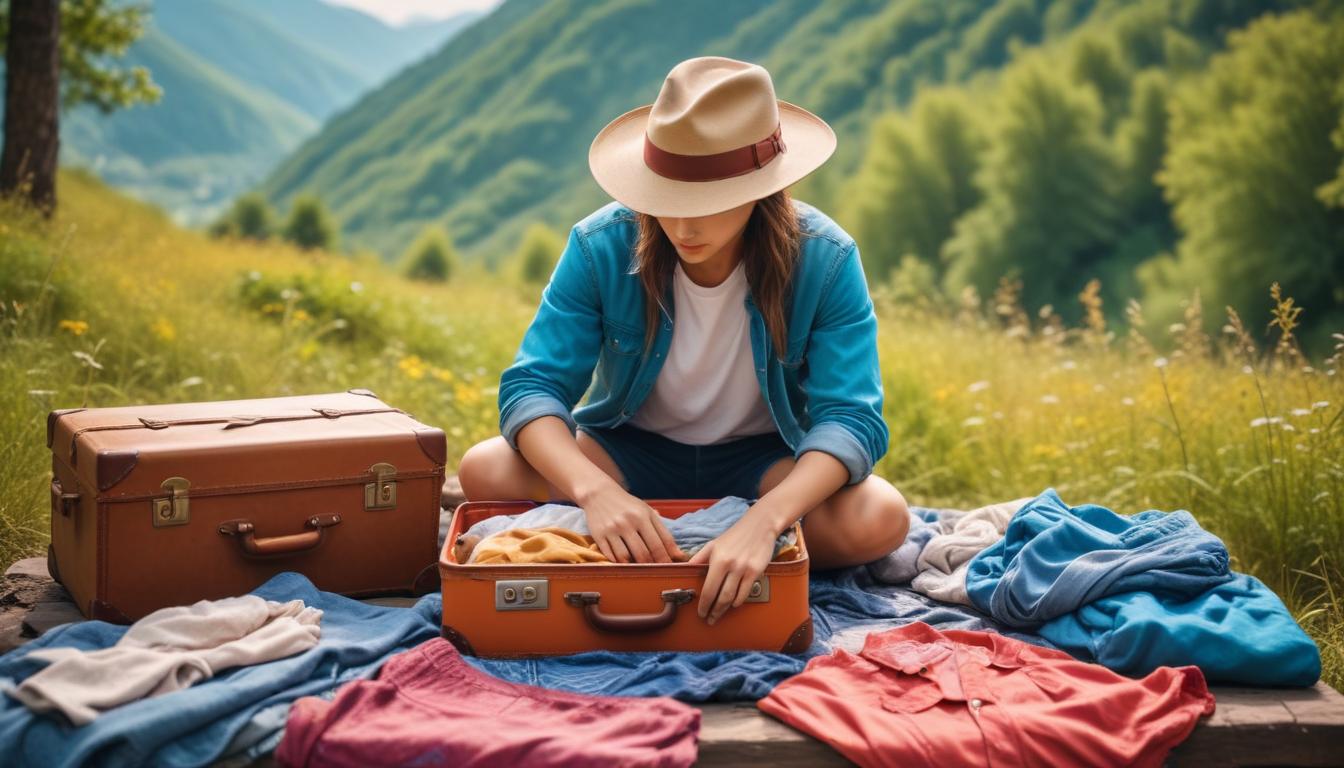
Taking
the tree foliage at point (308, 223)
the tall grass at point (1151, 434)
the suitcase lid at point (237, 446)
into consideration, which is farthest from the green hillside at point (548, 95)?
the suitcase lid at point (237, 446)

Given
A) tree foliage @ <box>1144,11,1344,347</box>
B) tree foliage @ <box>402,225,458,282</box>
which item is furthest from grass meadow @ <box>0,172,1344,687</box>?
tree foliage @ <box>402,225,458,282</box>

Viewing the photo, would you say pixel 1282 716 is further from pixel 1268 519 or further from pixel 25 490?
pixel 25 490

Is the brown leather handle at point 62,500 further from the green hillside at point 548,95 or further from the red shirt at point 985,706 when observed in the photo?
the green hillside at point 548,95

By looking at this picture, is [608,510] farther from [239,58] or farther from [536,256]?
[239,58]

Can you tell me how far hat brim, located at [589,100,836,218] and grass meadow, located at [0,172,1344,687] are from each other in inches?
58.9

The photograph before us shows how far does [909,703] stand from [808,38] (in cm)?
9630

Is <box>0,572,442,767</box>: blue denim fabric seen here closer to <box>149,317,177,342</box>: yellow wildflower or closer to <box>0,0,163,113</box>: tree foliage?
<box>149,317,177,342</box>: yellow wildflower

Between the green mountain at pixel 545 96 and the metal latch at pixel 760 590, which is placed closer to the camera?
the metal latch at pixel 760 590

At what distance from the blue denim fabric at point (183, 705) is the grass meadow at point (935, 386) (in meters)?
1.36

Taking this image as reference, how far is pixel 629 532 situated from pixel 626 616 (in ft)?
0.61

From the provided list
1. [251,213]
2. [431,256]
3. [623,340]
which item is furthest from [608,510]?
[431,256]

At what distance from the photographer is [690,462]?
315cm

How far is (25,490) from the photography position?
337 centimetres

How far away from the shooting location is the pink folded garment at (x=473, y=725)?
1873 millimetres
